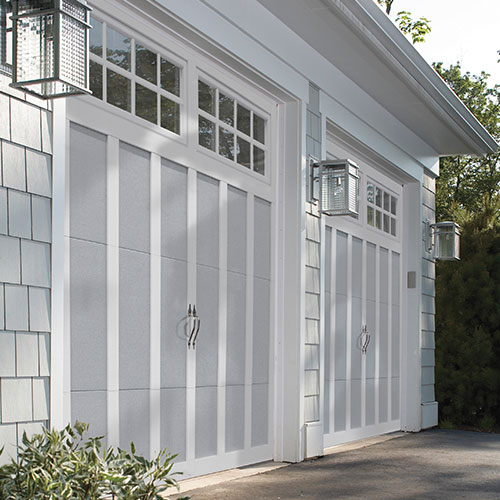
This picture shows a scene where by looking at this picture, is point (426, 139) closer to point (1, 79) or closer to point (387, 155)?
point (387, 155)

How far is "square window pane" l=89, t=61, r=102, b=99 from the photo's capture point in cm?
399

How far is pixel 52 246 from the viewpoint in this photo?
11.3 feet

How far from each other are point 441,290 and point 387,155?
2320 mm

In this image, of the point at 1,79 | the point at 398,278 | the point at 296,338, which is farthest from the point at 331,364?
the point at 1,79

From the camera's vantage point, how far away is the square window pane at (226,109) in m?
5.21

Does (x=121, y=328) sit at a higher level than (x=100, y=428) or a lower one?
higher

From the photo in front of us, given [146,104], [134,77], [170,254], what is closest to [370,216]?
[170,254]

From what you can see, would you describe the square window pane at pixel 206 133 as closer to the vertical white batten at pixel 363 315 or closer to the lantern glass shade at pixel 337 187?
the lantern glass shade at pixel 337 187

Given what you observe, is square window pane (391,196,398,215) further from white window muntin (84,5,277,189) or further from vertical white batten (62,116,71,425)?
vertical white batten (62,116,71,425)

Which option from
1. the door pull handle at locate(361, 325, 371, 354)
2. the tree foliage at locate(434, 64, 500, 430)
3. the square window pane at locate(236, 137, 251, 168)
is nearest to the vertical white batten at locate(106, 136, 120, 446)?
the square window pane at locate(236, 137, 251, 168)

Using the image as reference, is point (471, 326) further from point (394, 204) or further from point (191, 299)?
point (191, 299)

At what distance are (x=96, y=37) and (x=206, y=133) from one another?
1.16 m

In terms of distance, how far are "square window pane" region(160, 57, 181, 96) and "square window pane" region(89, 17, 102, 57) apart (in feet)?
1.97

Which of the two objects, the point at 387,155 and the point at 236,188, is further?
the point at 387,155
